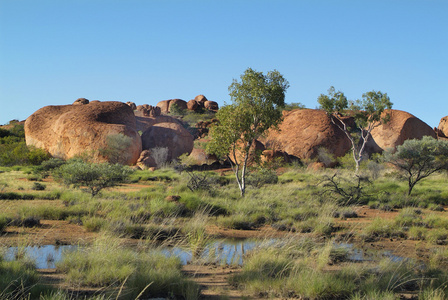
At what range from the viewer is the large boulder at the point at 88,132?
29484 millimetres

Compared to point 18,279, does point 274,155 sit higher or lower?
higher

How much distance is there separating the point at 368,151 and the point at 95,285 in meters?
33.2

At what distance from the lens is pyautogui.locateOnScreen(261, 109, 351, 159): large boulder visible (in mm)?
32375

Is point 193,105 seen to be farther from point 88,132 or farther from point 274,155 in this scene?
point 274,155

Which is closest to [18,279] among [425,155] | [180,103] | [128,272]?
[128,272]

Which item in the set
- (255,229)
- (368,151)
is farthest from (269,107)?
(368,151)

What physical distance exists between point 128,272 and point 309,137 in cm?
2822

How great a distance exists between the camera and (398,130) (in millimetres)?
35969

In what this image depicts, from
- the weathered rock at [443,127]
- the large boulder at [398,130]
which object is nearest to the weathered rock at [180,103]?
the weathered rock at [443,127]

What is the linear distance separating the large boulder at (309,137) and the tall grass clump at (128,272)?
25.5m

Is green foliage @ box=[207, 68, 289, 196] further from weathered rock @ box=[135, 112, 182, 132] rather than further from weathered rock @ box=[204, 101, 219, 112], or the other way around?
weathered rock @ box=[204, 101, 219, 112]

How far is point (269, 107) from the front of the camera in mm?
15477

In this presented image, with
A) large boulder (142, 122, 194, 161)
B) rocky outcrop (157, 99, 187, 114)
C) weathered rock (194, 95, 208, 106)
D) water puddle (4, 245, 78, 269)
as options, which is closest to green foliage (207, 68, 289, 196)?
water puddle (4, 245, 78, 269)

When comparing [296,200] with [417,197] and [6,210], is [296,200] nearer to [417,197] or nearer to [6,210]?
[417,197]
